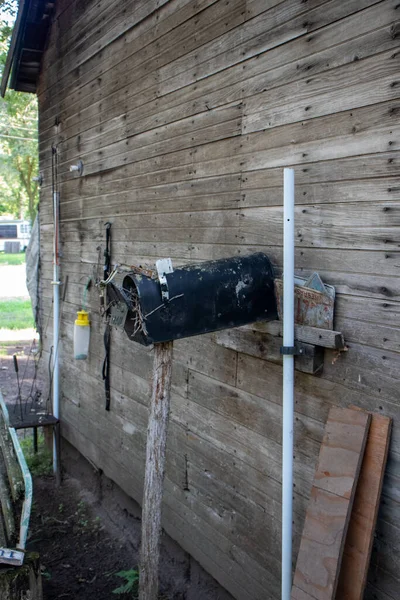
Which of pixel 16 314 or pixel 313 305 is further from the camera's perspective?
pixel 16 314

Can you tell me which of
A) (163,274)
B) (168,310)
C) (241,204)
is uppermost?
(241,204)

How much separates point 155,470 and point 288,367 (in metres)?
0.95

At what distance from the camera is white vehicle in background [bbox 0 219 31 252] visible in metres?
45.3

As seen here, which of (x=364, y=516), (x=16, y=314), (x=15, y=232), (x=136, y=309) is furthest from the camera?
(x=15, y=232)

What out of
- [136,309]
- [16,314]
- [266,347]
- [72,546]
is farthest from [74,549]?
[16,314]

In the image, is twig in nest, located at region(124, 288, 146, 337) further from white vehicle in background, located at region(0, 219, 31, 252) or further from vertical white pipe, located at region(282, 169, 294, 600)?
white vehicle in background, located at region(0, 219, 31, 252)

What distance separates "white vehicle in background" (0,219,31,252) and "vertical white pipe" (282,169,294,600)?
44618 mm

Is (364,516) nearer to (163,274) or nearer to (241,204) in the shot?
(163,274)

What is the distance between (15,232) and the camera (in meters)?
46.7

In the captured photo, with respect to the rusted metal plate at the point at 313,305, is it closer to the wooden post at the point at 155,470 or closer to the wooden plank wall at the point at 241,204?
the wooden plank wall at the point at 241,204

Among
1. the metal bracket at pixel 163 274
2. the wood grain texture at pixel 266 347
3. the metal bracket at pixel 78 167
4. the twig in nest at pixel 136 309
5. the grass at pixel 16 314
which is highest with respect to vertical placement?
the metal bracket at pixel 78 167

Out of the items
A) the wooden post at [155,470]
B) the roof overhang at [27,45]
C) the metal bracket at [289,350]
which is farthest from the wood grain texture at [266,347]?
the roof overhang at [27,45]

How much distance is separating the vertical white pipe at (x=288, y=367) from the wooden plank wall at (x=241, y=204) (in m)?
0.20

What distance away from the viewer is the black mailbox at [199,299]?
8.72 feet
